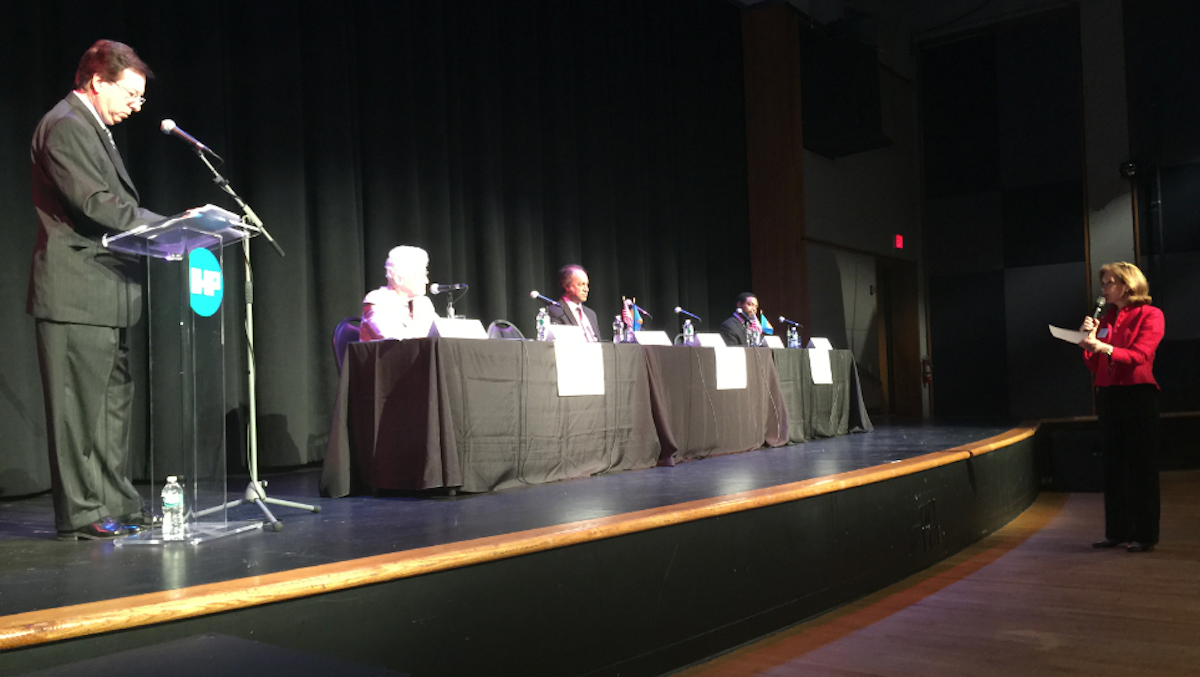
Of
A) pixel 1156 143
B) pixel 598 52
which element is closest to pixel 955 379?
pixel 1156 143

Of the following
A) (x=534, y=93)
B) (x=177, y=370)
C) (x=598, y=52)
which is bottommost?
(x=177, y=370)

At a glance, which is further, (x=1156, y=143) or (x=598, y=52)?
(x=1156, y=143)

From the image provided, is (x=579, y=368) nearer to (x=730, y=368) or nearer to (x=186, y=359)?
(x=730, y=368)

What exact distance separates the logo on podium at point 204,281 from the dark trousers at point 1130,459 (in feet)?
11.0

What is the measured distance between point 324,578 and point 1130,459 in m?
3.24

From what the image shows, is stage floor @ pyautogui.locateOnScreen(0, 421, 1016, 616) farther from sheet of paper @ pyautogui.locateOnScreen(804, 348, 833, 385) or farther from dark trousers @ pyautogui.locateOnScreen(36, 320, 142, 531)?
sheet of paper @ pyautogui.locateOnScreen(804, 348, 833, 385)

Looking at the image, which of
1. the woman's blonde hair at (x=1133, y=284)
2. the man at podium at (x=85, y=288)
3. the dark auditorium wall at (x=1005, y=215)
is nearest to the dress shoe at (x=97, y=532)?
the man at podium at (x=85, y=288)

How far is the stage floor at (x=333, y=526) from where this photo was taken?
64.2 inches

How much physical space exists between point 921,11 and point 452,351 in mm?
8574

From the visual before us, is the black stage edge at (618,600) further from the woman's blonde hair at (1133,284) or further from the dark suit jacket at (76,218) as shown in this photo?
the woman's blonde hair at (1133,284)

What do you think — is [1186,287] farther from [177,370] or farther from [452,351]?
[177,370]

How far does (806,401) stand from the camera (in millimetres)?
5113

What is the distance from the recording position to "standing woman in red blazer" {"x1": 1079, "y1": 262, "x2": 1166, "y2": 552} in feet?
10.8

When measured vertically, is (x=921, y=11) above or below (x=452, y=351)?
above
